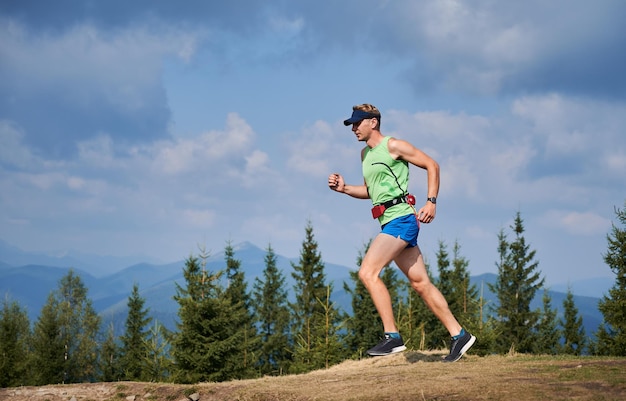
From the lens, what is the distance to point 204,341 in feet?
68.0

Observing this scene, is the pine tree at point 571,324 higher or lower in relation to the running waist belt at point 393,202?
lower

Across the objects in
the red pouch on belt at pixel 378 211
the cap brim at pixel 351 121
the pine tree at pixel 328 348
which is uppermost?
the cap brim at pixel 351 121

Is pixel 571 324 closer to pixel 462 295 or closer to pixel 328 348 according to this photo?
pixel 462 295

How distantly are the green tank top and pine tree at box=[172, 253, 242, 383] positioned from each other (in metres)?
14.3

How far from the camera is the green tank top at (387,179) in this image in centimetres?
717

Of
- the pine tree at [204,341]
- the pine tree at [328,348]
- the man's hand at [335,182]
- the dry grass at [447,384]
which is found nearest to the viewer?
the dry grass at [447,384]

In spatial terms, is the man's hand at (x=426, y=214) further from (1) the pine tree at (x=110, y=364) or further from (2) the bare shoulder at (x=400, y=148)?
(1) the pine tree at (x=110, y=364)

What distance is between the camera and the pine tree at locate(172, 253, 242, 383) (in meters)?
20.3

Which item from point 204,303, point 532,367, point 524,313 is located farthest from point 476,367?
point 524,313

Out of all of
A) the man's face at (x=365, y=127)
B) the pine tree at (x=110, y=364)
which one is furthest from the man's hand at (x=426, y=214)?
the pine tree at (x=110, y=364)

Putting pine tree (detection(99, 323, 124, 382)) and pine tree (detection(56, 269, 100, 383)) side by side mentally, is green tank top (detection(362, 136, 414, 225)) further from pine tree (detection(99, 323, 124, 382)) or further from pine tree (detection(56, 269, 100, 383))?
pine tree (detection(56, 269, 100, 383))

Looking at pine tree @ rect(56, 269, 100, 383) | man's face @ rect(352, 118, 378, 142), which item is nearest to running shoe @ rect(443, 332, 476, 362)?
man's face @ rect(352, 118, 378, 142)

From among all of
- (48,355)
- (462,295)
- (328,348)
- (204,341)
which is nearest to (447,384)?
(328,348)

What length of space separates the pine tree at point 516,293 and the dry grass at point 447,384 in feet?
117
